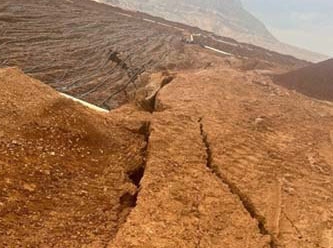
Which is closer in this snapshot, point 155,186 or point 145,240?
point 145,240

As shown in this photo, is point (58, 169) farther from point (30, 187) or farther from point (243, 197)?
point (243, 197)

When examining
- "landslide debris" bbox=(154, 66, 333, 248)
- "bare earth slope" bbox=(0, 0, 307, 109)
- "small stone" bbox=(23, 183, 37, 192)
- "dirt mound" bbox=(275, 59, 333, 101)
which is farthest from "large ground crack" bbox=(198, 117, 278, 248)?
"dirt mound" bbox=(275, 59, 333, 101)

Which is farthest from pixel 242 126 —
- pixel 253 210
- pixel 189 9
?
pixel 189 9

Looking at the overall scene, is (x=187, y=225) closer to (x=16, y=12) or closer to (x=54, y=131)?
(x=54, y=131)

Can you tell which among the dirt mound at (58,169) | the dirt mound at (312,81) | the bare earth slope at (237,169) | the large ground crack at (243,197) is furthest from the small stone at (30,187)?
the dirt mound at (312,81)

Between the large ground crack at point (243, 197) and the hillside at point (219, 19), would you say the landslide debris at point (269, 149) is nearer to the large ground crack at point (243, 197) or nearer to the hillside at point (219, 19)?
the large ground crack at point (243, 197)

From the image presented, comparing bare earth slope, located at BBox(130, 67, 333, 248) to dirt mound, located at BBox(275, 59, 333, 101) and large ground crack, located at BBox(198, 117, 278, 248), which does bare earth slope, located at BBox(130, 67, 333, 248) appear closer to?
large ground crack, located at BBox(198, 117, 278, 248)

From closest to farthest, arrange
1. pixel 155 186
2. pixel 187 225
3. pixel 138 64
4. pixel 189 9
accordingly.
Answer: pixel 187 225, pixel 155 186, pixel 138 64, pixel 189 9
